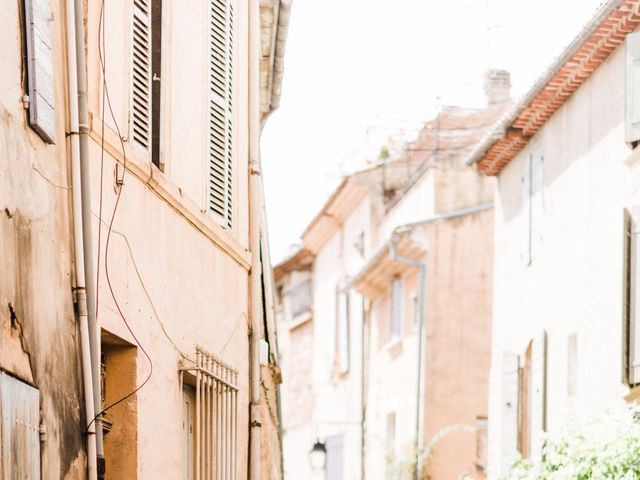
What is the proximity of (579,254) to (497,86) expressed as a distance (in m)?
13.7

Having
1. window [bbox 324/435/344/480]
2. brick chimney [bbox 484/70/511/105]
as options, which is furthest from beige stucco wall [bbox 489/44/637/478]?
window [bbox 324/435/344/480]

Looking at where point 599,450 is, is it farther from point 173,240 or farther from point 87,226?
point 87,226

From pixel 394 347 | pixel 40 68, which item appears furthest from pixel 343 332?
pixel 40 68

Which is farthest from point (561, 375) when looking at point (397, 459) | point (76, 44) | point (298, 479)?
point (298, 479)

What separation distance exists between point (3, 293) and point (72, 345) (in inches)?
49.9

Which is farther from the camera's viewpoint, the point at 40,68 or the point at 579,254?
the point at 579,254

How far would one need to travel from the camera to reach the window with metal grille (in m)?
12.2

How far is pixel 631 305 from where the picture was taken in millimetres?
16766

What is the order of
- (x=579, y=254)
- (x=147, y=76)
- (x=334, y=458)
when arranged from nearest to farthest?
1. (x=147, y=76)
2. (x=579, y=254)
3. (x=334, y=458)

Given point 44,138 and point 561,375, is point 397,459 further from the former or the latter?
point 44,138

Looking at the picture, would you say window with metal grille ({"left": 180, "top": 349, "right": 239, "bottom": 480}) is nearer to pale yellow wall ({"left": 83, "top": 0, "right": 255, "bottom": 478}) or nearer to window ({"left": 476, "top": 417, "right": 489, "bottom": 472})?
pale yellow wall ({"left": 83, "top": 0, "right": 255, "bottom": 478})

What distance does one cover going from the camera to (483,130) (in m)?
32.8

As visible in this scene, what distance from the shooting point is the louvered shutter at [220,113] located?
1338 centimetres

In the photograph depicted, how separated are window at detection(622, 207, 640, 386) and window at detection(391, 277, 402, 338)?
46.6ft
